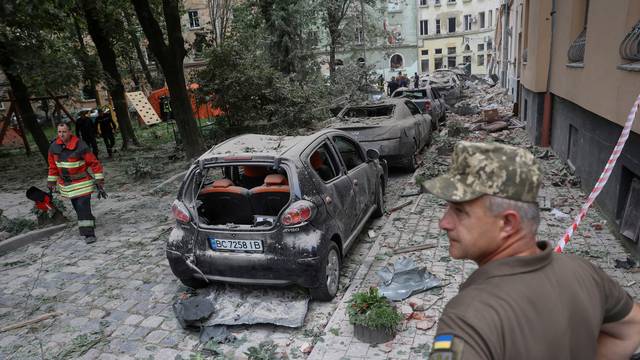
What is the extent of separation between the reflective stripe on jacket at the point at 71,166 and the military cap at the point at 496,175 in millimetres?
7076

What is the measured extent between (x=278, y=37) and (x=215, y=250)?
16917 mm

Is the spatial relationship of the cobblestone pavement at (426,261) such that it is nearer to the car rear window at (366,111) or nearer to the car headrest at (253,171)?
the car headrest at (253,171)

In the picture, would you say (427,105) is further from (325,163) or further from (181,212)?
(181,212)

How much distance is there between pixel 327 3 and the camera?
2498 centimetres

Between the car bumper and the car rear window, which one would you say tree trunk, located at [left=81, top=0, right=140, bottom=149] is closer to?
the car rear window

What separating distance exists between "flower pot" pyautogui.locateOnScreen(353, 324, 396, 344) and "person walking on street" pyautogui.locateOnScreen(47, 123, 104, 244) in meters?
5.43

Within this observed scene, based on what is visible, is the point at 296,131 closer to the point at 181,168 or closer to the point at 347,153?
the point at 181,168

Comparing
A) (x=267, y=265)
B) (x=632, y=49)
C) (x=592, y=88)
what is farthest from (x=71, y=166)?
(x=592, y=88)

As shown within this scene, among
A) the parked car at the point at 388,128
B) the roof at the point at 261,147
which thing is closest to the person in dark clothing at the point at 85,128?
the parked car at the point at 388,128

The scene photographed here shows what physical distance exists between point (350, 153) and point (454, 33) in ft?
174

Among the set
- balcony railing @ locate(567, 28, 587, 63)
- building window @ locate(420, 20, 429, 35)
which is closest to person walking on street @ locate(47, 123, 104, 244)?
balcony railing @ locate(567, 28, 587, 63)

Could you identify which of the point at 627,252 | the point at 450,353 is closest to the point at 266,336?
the point at 450,353

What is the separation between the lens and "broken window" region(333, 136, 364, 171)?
22.4ft

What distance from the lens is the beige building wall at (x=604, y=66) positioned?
498 centimetres
